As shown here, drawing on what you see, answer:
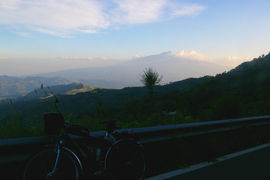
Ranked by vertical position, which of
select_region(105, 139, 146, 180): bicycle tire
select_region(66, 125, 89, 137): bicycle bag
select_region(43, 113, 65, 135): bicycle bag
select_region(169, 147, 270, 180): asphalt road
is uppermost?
select_region(43, 113, 65, 135): bicycle bag

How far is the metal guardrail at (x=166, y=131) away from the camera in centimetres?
352

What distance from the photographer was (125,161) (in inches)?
166

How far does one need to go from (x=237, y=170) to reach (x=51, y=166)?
3.53 m

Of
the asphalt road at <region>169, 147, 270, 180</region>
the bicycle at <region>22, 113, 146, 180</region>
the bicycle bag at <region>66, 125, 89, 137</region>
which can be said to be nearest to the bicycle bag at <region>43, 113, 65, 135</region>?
the bicycle at <region>22, 113, 146, 180</region>

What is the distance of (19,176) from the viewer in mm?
3754

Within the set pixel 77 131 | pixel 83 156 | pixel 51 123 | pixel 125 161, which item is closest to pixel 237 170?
pixel 125 161

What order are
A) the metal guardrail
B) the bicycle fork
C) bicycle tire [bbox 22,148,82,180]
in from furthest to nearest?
the metal guardrail, the bicycle fork, bicycle tire [bbox 22,148,82,180]

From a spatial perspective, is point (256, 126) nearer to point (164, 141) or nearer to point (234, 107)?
point (234, 107)

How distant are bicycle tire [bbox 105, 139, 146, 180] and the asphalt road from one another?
757mm

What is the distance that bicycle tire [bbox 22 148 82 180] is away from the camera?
3.23 m

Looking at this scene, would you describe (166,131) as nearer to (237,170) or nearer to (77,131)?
(237,170)

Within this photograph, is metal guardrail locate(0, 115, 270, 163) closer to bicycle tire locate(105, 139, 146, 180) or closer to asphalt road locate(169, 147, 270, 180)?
bicycle tire locate(105, 139, 146, 180)

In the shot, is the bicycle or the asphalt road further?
the asphalt road

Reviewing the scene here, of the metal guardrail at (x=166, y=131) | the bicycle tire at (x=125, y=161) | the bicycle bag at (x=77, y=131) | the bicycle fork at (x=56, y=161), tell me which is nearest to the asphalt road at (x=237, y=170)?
the bicycle tire at (x=125, y=161)
